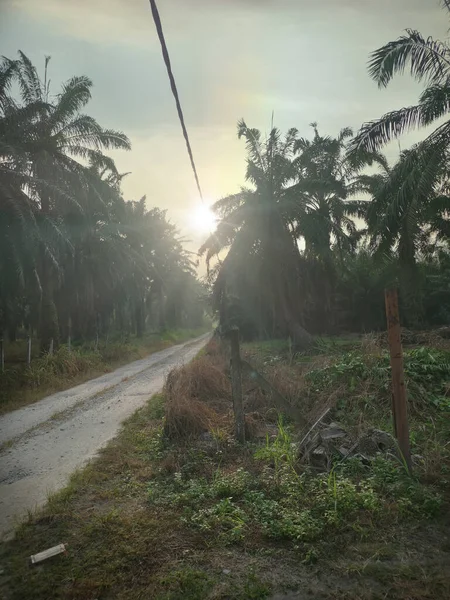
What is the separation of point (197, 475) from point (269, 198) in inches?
627

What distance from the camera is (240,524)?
4.01 m

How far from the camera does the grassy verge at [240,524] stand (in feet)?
10.4

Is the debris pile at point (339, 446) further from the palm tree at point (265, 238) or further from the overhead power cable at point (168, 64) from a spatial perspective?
the palm tree at point (265, 238)

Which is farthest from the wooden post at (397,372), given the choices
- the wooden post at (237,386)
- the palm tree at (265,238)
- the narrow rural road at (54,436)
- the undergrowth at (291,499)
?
the palm tree at (265,238)

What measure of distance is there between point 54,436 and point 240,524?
499cm

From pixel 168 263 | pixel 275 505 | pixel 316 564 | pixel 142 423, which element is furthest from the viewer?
pixel 168 263

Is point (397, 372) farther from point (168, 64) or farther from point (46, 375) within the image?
point (46, 375)

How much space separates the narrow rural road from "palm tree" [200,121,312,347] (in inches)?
333

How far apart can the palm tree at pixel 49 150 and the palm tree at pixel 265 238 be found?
19.1 feet

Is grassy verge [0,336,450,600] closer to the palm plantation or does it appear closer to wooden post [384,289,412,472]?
wooden post [384,289,412,472]

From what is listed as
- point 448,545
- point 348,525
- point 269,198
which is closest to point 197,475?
point 348,525

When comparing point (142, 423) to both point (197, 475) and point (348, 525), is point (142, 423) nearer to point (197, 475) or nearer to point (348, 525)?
point (197, 475)

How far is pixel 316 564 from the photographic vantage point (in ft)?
11.3

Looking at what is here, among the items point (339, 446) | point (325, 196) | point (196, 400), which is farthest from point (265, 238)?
point (339, 446)
